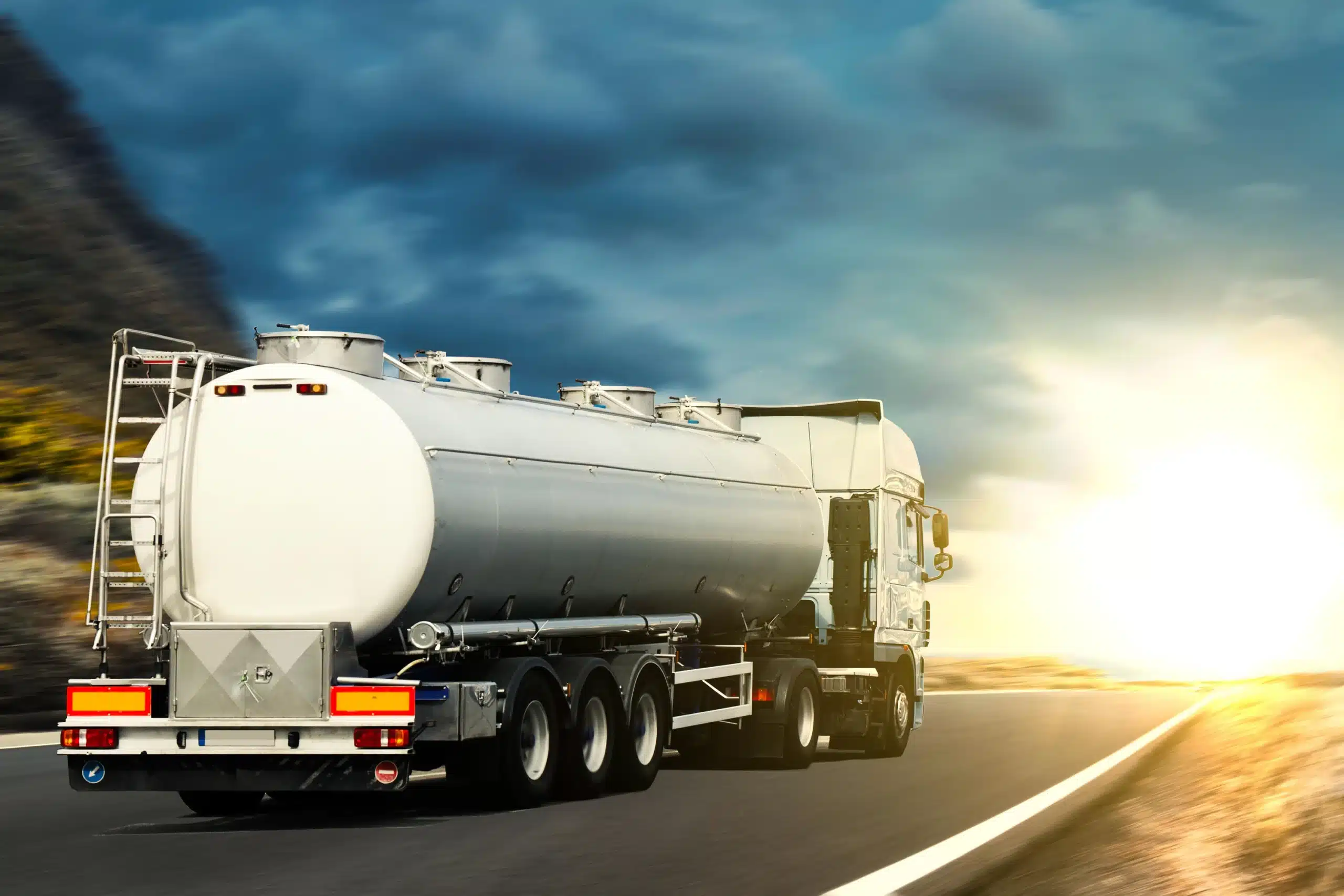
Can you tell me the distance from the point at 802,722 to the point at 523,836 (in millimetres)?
8562

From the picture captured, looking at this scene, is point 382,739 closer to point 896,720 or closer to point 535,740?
point 535,740

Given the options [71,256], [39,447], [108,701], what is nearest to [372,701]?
[108,701]

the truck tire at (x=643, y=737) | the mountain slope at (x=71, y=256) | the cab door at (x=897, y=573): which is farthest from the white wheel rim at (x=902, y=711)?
the mountain slope at (x=71, y=256)

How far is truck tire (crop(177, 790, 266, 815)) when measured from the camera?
49.6ft

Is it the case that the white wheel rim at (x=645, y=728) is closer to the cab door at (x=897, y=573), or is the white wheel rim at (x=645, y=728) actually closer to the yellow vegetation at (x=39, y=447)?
the cab door at (x=897, y=573)

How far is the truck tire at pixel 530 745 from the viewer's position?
14750 millimetres

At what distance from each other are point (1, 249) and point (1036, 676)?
3570 cm

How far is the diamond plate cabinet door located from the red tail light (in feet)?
1.12

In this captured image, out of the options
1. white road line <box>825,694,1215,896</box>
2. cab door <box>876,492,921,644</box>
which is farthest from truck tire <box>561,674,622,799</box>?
cab door <box>876,492,921,644</box>

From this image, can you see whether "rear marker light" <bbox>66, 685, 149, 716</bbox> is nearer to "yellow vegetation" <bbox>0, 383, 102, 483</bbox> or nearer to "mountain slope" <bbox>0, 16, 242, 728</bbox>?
"mountain slope" <bbox>0, 16, 242, 728</bbox>

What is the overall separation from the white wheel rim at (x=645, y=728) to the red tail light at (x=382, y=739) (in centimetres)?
385

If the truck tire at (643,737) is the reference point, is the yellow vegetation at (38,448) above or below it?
above

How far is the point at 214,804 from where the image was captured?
15344 mm

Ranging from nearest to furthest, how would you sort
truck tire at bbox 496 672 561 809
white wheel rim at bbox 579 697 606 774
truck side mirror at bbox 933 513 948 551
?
truck tire at bbox 496 672 561 809, white wheel rim at bbox 579 697 606 774, truck side mirror at bbox 933 513 948 551
